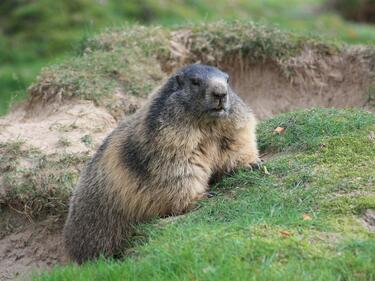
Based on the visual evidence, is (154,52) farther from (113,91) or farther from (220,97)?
(220,97)

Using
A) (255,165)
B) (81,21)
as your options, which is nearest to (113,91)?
(255,165)

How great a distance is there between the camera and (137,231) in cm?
630

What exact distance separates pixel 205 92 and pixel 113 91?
10.3ft

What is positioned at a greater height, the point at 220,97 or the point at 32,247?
the point at 220,97

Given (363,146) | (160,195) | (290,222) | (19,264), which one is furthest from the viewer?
(19,264)

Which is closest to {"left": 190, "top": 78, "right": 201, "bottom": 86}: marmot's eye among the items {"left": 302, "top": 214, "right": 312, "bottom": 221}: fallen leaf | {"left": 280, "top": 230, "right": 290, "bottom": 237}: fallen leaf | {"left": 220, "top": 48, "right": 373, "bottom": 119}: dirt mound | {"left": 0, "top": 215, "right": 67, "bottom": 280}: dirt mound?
{"left": 302, "top": 214, "right": 312, "bottom": 221}: fallen leaf

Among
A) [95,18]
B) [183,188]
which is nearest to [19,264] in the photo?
[183,188]

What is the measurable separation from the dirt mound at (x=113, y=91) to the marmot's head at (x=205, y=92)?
2.14 m

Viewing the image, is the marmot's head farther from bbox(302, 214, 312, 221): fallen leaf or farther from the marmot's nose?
bbox(302, 214, 312, 221): fallen leaf

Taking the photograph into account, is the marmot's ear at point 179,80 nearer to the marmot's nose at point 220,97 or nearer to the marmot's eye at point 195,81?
the marmot's eye at point 195,81

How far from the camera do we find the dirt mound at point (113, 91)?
8.03m

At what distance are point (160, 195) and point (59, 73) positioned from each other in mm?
3688

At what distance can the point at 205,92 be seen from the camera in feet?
20.6

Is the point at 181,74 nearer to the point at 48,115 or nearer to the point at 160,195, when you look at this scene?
the point at 160,195
